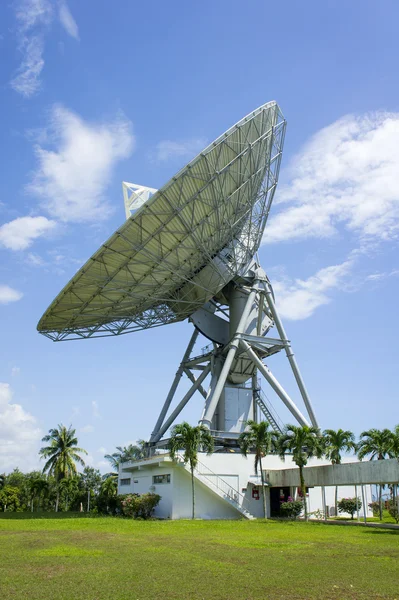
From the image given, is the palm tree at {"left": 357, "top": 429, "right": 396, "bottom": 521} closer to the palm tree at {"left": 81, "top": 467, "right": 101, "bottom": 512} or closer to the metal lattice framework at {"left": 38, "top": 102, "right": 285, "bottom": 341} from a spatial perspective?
the metal lattice framework at {"left": 38, "top": 102, "right": 285, "bottom": 341}

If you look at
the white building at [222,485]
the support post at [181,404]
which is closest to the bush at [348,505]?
the white building at [222,485]

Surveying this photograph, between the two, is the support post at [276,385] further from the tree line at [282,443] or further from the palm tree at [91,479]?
the palm tree at [91,479]

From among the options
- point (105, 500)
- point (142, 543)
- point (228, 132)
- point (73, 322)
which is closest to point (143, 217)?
point (228, 132)

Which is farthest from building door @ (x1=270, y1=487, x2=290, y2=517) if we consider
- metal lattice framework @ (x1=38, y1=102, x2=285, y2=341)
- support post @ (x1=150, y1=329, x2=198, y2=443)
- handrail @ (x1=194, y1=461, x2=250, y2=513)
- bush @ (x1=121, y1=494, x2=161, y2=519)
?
metal lattice framework @ (x1=38, y1=102, x2=285, y2=341)

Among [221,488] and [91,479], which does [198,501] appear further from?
[91,479]

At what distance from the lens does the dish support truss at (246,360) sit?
133 feet

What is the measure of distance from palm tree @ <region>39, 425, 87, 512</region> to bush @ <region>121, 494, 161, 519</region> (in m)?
23.0

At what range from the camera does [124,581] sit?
12.7 meters

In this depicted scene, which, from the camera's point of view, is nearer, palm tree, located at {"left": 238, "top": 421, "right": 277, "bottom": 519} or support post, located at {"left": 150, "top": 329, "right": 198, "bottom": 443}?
palm tree, located at {"left": 238, "top": 421, "right": 277, "bottom": 519}

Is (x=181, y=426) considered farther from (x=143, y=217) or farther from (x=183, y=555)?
(x=183, y=555)

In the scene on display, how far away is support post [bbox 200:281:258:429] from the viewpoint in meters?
38.7

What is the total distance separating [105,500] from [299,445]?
1520 cm

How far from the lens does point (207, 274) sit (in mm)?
39812

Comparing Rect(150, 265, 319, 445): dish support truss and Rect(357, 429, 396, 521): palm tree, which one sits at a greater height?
Rect(150, 265, 319, 445): dish support truss
